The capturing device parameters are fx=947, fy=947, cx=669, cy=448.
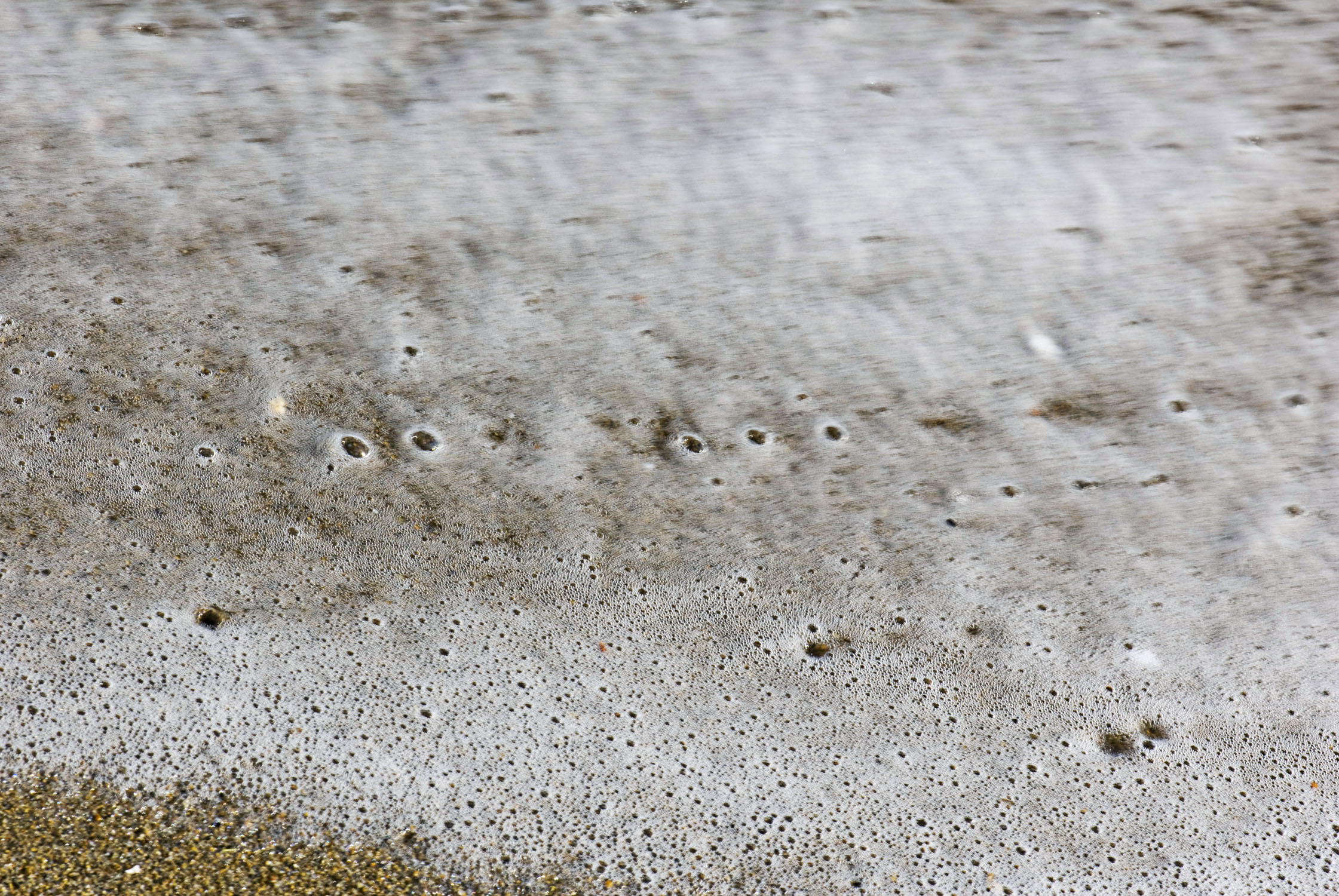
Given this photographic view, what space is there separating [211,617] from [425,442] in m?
0.39

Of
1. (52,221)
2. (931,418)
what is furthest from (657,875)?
(52,221)

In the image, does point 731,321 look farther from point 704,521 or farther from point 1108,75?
point 1108,75

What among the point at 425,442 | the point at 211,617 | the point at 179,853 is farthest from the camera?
the point at 425,442

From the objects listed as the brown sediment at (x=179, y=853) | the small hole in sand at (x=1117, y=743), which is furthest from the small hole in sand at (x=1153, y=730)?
the brown sediment at (x=179, y=853)

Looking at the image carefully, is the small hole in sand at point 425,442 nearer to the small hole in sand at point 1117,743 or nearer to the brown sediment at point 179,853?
the brown sediment at point 179,853

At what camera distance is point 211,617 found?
131cm

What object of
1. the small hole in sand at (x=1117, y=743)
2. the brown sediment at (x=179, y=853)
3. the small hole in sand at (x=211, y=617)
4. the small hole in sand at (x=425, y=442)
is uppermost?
the small hole in sand at (x=425, y=442)

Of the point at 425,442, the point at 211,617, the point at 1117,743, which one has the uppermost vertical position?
the point at 425,442

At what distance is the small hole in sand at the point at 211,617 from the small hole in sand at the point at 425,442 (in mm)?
362

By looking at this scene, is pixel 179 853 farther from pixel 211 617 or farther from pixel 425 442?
pixel 425 442

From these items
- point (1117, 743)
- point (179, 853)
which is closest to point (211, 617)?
point (179, 853)

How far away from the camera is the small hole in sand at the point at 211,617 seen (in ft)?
4.28

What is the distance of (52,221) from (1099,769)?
71.5 inches

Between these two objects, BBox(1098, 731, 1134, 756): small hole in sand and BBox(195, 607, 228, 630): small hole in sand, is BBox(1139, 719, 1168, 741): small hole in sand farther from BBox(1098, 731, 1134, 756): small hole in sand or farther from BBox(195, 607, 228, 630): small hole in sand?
BBox(195, 607, 228, 630): small hole in sand
